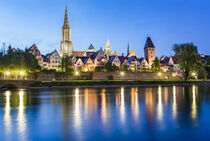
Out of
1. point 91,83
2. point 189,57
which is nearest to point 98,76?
point 91,83

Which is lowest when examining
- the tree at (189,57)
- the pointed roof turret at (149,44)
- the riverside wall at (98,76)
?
the riverside wall at (98,76)

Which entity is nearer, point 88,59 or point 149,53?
point 88,59

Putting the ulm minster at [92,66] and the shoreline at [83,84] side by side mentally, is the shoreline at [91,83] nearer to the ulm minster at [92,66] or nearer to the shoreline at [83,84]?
the shoreline at [83,84]

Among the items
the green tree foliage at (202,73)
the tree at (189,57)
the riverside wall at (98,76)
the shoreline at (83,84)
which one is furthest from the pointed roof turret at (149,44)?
the shoreline at (83,84)

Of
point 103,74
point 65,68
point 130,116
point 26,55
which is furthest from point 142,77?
point 130,116

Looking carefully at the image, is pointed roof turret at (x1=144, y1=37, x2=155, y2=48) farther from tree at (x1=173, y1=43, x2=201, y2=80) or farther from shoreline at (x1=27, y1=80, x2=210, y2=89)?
shoreline at (x1=27, y1=80, x2=210, y2=89)

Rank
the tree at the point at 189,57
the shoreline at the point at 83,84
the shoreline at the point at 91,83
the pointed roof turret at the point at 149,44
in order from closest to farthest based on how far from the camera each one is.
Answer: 1. the shoreline at the point at 83,84
2. the shoreline at the point at 91,83
3. the tree at the point at 189,57
4. the pointed roof turret at the point at 149,44

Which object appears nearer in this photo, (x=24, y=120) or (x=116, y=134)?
(x=116, y=134)

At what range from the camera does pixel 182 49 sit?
74750 mm

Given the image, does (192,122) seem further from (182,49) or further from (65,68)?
(65,68)

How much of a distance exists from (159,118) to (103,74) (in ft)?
222

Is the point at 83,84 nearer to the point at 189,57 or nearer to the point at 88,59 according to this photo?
the point at 189,57

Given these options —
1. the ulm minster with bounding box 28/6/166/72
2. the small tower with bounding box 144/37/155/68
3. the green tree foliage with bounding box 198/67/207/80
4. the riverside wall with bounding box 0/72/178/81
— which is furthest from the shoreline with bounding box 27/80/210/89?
the small tower with bounding box 144/37/155/68

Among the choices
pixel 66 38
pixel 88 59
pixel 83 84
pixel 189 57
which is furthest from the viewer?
pixel 66 38
